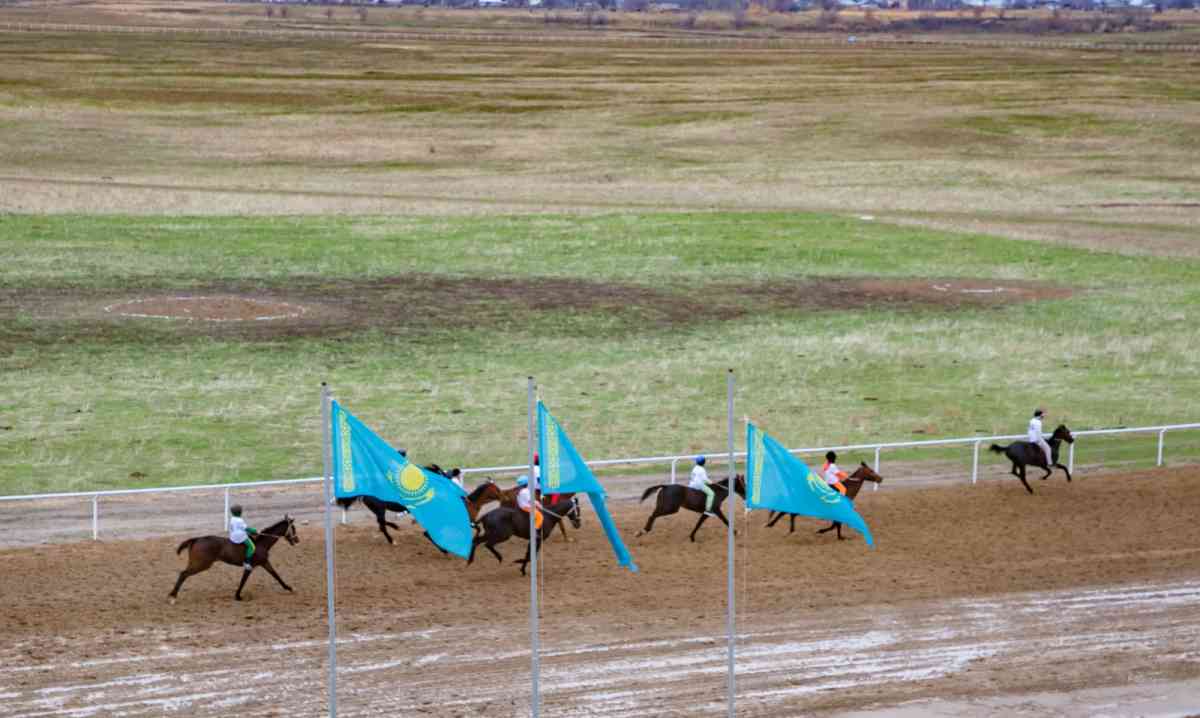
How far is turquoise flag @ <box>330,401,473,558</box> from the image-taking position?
19594 millimetres

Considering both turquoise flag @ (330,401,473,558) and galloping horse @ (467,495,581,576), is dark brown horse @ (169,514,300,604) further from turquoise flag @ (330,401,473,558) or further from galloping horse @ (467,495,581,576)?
galloping horse @ (467,495,581,576)

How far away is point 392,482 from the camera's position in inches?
797

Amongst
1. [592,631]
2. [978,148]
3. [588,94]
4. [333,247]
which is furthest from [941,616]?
[588,94]

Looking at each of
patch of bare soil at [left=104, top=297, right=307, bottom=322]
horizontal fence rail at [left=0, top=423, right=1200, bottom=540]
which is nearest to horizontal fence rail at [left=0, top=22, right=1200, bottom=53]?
patch of bare soil at [left=104, top=297, right=307, bottom=322]

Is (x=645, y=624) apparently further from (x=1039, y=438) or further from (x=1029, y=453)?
(x=1039, y=438)

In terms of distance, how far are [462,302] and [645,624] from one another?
24.7 meters

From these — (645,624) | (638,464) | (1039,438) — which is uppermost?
(1039,438)

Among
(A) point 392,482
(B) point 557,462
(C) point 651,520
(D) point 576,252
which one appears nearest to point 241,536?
(A) point 392,482

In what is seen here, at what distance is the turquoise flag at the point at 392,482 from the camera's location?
1959 cm

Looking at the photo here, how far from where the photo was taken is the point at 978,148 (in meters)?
80.2

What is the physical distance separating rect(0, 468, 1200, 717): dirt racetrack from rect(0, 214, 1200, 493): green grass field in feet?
19.5

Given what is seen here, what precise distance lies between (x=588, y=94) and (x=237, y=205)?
40.3 metres

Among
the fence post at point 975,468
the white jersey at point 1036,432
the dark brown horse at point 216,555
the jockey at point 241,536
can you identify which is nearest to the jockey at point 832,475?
the fence post at point 975,468

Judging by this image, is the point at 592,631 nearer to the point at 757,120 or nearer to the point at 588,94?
the point at 757,120
